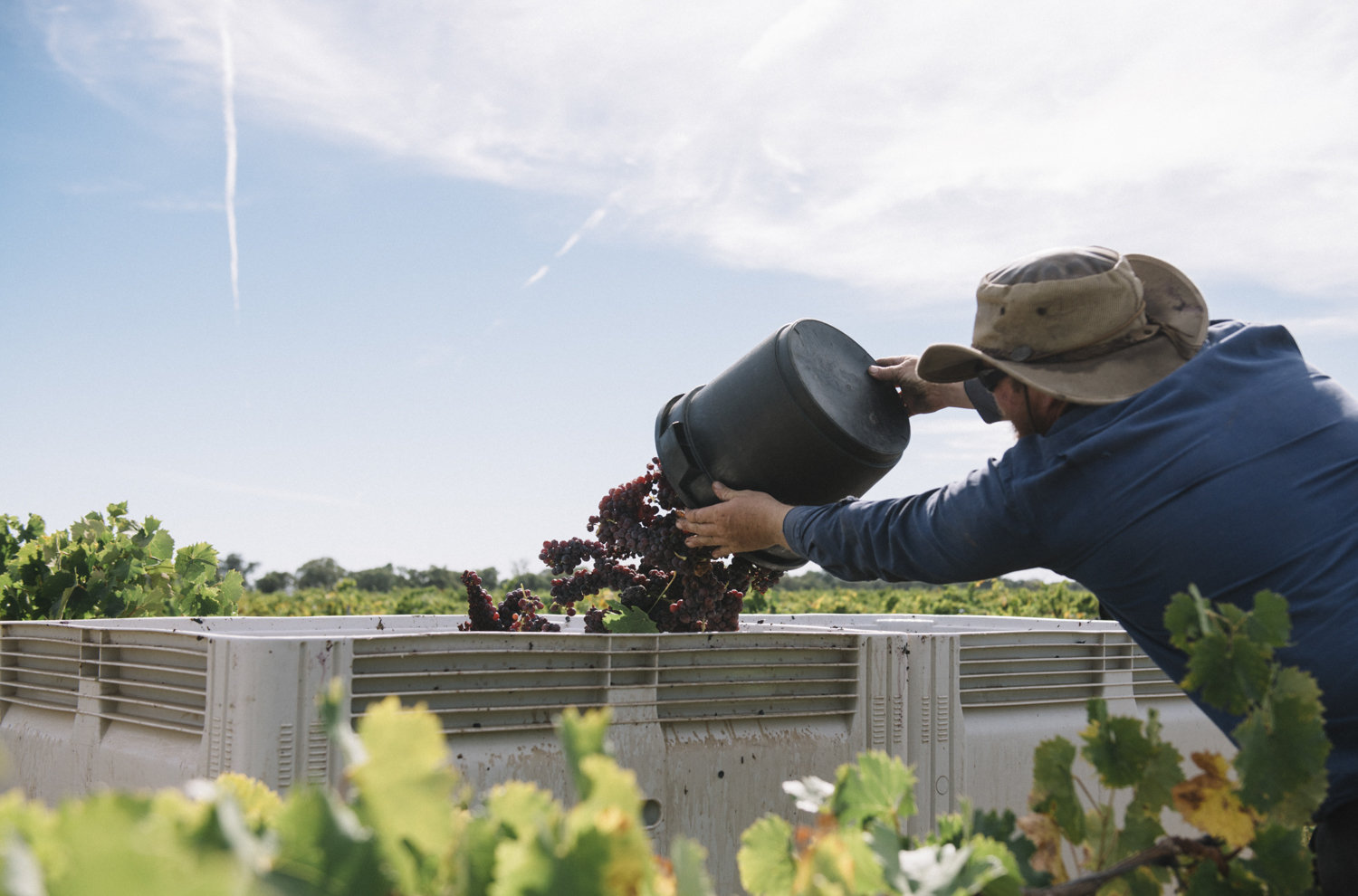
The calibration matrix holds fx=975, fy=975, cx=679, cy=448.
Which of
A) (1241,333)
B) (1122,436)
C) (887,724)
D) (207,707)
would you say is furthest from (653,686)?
(1241,333)

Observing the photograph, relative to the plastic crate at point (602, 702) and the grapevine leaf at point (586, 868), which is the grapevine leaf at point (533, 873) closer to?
the grapevine leaf at point (586, 868)

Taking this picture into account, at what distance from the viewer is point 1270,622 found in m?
1.02

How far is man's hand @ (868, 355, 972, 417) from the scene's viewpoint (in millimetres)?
2586

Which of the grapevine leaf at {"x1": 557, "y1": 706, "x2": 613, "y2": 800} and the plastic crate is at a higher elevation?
the grapevine leaf at {"x1": 557, "y1": 706, "x2": 613, "y2": 800}

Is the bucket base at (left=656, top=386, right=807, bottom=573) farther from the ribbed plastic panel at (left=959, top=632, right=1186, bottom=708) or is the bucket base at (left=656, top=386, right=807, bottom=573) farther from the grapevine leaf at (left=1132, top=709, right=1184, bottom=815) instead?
the grapevine leaf at (left=1132, top=709, right=1184, bottom=815)

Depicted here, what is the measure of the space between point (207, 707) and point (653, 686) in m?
0.88

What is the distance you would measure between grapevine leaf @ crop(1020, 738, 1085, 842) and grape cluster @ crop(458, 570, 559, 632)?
6.30 ft

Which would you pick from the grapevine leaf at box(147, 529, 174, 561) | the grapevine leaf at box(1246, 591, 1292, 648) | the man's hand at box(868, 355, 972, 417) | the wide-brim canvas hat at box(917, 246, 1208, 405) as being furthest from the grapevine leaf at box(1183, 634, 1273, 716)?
the grapevine leaf at box(147, 529, 174, 561)

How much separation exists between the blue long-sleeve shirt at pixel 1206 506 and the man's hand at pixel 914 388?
731 mm

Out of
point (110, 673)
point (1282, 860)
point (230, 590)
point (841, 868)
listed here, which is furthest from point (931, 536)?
point (230, 590)

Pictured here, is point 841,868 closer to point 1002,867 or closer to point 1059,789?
point 1002,867

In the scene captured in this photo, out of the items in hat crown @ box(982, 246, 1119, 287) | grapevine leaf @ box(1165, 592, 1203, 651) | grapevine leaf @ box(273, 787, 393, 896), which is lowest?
grapevine leaf @ box(273, 787, 393, 896)

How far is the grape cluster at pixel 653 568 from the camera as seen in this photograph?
104 inches

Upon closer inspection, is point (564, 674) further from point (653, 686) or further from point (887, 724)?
point (887, 724)
